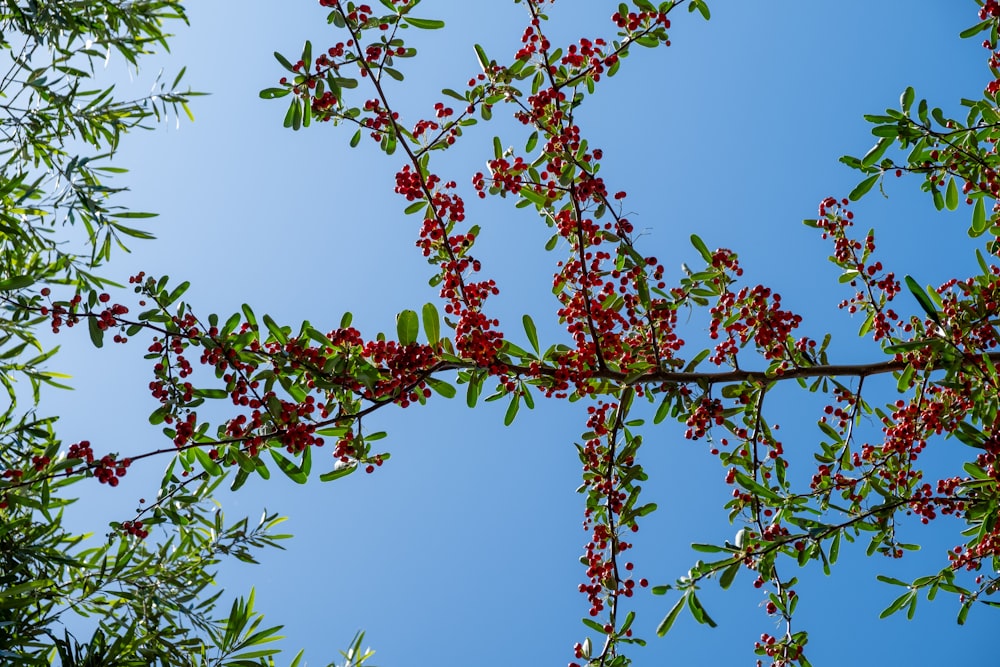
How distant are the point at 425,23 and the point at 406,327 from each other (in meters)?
1.19

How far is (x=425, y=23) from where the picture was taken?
2900mm

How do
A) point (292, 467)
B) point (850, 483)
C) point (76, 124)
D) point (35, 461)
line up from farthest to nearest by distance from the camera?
point (76, 124), point (850, 483), point (292, 467), point (35, 461)

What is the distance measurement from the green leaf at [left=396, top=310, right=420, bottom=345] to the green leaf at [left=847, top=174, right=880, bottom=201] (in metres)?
1.92

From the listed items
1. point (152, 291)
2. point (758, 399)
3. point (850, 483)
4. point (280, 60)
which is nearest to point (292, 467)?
point (152, 291)

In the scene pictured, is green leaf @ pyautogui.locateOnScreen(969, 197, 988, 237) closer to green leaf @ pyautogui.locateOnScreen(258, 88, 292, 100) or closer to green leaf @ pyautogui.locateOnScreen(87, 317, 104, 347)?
green leaf @ pyautogui.locateOnScreen(258, 88, 292, 100)

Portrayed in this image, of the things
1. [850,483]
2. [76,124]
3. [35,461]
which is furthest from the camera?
[76,124]

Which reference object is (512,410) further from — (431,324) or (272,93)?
(272,93)

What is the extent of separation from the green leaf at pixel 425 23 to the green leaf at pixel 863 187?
71.5 inches

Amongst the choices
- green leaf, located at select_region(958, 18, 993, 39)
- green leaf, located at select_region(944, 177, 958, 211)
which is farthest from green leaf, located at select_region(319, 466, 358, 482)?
green leaf, located at select_region(958, 18, 993, 39)

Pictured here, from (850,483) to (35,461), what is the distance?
2966 mm

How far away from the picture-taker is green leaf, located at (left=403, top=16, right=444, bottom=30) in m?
2.88

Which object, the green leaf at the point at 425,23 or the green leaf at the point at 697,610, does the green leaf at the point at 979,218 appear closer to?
the green leaf at the point at 697,610

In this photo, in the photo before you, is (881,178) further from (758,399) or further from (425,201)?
(425,201)

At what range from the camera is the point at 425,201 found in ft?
10.1
